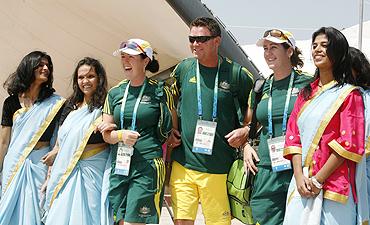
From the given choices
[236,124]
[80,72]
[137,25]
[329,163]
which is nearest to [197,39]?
[236,124]

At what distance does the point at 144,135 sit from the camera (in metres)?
3.36

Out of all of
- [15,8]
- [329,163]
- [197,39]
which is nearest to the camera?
[329,163]

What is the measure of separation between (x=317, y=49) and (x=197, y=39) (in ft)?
2.73

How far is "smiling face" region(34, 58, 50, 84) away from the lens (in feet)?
12.7

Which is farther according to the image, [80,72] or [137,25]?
[137,25]

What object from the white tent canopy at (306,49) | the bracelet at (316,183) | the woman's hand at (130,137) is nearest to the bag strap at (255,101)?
the woman's hand at (130,137)

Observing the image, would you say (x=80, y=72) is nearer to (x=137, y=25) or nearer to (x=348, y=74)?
(x=348, y=74)

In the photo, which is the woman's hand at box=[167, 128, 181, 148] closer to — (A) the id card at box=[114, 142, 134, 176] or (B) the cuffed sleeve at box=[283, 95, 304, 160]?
(A) the id card at box=[114, 142, 134, 176]

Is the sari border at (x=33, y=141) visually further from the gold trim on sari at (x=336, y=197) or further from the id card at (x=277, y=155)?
the gold trim on sari at (x=336, y=197)

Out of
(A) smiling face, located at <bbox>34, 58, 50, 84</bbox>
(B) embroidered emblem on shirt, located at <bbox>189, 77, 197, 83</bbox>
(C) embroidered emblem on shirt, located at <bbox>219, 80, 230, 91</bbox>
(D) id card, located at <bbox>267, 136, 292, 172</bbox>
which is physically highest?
(A) smiling face, located at <bbox>34, 58, 50, 84</bbox>

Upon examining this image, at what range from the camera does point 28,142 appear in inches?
151

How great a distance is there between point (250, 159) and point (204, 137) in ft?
0.92

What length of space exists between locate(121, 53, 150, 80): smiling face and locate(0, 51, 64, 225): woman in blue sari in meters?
0.71

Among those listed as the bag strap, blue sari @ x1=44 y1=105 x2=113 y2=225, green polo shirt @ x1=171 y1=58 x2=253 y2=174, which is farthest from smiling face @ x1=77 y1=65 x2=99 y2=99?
the bag strap
